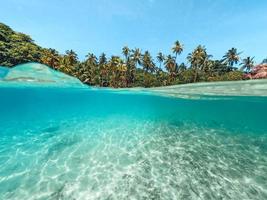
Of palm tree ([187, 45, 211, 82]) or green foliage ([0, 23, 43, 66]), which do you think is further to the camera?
palm tree ([187, 45, 211, 82])

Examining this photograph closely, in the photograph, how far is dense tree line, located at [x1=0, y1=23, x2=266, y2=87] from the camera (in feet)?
164

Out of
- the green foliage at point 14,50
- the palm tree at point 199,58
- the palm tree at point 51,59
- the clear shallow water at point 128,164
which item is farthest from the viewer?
the palm tree at point 199,58

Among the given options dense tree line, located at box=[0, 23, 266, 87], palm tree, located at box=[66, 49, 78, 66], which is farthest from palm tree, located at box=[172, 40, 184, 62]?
palm tree, located at box=[66, 49, 78, 66]

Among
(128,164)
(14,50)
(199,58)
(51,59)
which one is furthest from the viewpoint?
(199,58)

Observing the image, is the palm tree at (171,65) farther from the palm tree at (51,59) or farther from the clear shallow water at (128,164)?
the clear shallow water at (128,164)

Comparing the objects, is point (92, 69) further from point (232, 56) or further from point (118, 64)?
point (232, 56)

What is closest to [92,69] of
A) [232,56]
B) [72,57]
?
[72,57]

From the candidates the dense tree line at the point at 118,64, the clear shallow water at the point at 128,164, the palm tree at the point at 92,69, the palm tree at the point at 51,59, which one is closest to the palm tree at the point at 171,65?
the dense tree line at the point at 118,64

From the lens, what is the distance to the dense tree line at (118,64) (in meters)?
49.9

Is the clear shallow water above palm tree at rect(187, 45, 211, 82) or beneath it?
beneath

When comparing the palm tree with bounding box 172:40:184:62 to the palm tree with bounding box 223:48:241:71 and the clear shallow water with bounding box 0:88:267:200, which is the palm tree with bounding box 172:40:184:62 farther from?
the clear shallow water with bounding box 0:88:267:200

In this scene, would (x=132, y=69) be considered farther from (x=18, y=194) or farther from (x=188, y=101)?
(x=18, y=194)

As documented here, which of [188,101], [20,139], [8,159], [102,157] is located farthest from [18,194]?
[188,101]

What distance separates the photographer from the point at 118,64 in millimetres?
56844
